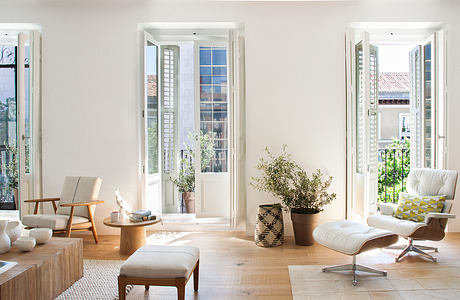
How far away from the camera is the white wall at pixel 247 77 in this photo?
4.80 meters

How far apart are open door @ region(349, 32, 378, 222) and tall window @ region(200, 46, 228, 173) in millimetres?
1726

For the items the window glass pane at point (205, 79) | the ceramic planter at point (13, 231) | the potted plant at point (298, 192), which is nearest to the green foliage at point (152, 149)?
the window glass pane at point (205, 79)

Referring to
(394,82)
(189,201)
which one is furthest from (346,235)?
(394,82)

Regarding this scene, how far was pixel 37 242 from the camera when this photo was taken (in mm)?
3059

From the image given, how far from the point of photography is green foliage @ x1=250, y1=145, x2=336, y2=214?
→ 14.5 ft

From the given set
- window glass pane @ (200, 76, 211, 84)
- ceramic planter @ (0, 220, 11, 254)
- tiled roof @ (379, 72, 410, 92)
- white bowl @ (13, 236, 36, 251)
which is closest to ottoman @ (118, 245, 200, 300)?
white bowl @ (13, 236, 36, 251)

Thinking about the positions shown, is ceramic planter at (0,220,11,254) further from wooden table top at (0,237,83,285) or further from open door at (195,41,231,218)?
open door at (195,41,231,218)

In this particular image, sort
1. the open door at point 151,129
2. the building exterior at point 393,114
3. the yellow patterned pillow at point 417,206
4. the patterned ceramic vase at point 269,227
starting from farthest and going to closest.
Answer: the building exterior at point 393,114 → the open door at point 151,129 → the patterned ceramic vase at point 269,227 → the yellow patterned pillow at point 417,206

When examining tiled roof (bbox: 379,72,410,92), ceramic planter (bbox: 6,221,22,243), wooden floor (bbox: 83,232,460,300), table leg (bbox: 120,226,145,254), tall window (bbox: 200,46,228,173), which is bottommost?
wooden floor (bbox: 83,232,460,300)

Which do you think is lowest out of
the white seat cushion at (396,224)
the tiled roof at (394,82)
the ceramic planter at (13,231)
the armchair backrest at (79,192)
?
the white seat cushion at (396,224)

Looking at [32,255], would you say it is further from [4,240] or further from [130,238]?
[130,238]

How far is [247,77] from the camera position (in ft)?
15.8

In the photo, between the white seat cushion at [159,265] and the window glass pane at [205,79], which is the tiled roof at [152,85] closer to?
the window glass pane at [205,79]

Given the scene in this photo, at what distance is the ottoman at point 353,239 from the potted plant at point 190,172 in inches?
87.4
